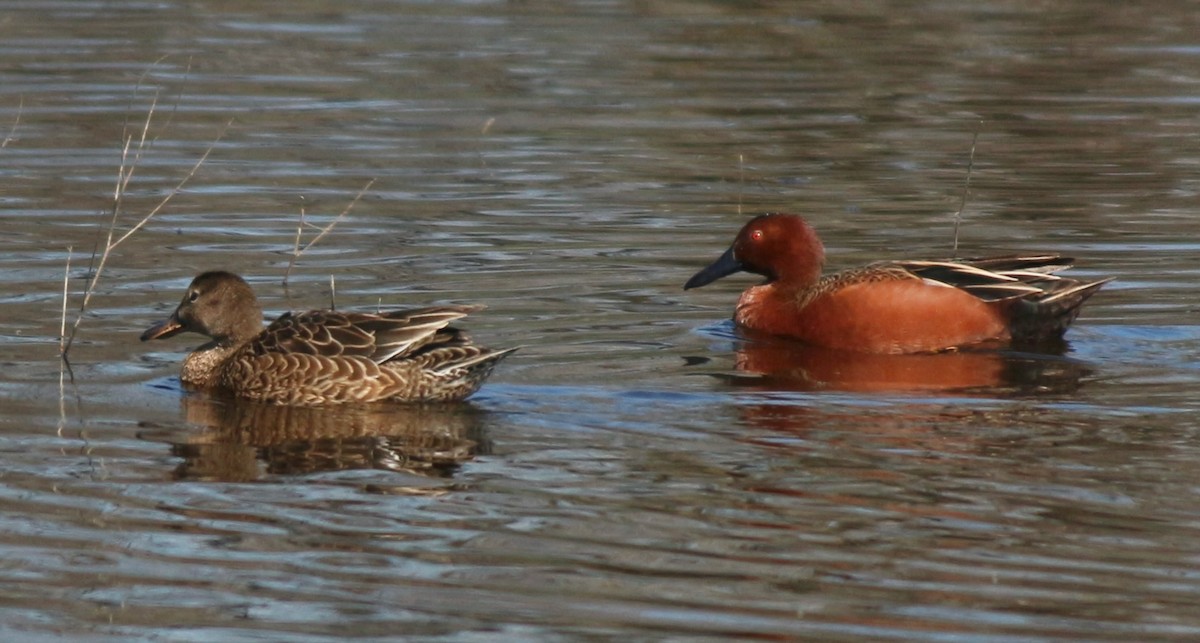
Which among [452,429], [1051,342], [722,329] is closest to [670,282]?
[722,329]

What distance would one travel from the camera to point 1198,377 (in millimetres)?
8961

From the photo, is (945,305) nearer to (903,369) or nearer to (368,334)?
(903,369)

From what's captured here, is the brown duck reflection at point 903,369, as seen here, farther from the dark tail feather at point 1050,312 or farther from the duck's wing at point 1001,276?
the duck's wing at point 1001,276

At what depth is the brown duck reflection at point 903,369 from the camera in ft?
30.1

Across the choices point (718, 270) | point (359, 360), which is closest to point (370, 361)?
point (359, 360)

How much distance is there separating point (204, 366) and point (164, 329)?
1.05 ft

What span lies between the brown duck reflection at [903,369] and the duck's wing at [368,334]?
1.40 metres

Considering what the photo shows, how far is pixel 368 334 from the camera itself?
8.79m

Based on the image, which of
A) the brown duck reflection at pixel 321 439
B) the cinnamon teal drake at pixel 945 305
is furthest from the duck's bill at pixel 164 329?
the cinnamon teal drake at pixel 945 305

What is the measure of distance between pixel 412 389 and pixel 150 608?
9.27 feet

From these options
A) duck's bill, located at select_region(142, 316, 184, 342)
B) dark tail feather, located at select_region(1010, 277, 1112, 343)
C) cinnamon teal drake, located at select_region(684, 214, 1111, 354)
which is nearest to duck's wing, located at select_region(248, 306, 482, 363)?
duck's bill, located at select_region(142, 316, 184, 342)

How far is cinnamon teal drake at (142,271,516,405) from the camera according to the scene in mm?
8703

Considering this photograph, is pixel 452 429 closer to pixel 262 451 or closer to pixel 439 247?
pixel 262 451

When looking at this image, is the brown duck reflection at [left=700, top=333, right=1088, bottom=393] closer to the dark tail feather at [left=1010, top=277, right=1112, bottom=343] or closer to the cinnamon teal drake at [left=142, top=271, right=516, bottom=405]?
the dark tail feather at [left=1010, top=277, right=1112, bottom=343]
